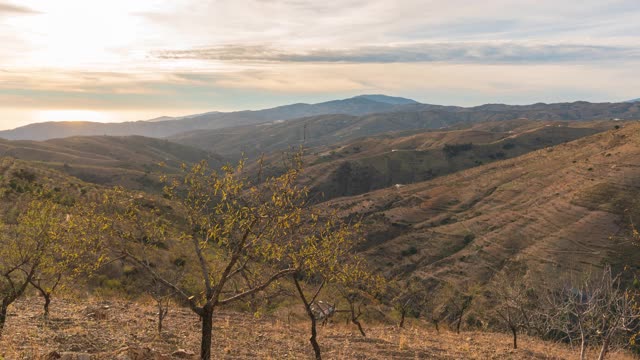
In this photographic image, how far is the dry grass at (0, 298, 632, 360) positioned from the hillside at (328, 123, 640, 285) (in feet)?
136

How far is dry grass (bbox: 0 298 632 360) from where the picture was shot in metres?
18.1

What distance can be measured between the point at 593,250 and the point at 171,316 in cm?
7146

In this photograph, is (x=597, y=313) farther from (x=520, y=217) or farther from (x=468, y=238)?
(x=520, y=217)

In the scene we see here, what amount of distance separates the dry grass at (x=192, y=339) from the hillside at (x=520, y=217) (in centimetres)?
4148

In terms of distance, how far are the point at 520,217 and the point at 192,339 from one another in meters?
80.8

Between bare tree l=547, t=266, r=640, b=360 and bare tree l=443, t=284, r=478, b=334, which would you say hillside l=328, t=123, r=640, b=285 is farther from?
bare tree l=547, t=266, r=640, b=360

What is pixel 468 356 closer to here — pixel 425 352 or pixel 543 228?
pixel 425 352

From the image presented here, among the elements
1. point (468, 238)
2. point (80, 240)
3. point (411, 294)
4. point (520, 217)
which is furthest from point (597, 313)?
point (520, 217)

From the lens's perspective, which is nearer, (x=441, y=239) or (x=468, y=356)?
(x=468, y=356)

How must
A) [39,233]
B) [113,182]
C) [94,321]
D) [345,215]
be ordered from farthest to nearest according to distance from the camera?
[113,182] < [345,215] < [94,321] < [39,233]

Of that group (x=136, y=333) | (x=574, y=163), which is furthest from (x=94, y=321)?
(x=574, y=163)

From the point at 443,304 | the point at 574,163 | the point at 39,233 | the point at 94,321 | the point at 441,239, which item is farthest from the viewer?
the point at 574,163

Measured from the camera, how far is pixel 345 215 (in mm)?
111750

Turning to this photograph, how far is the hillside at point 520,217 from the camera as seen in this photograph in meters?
70.5
